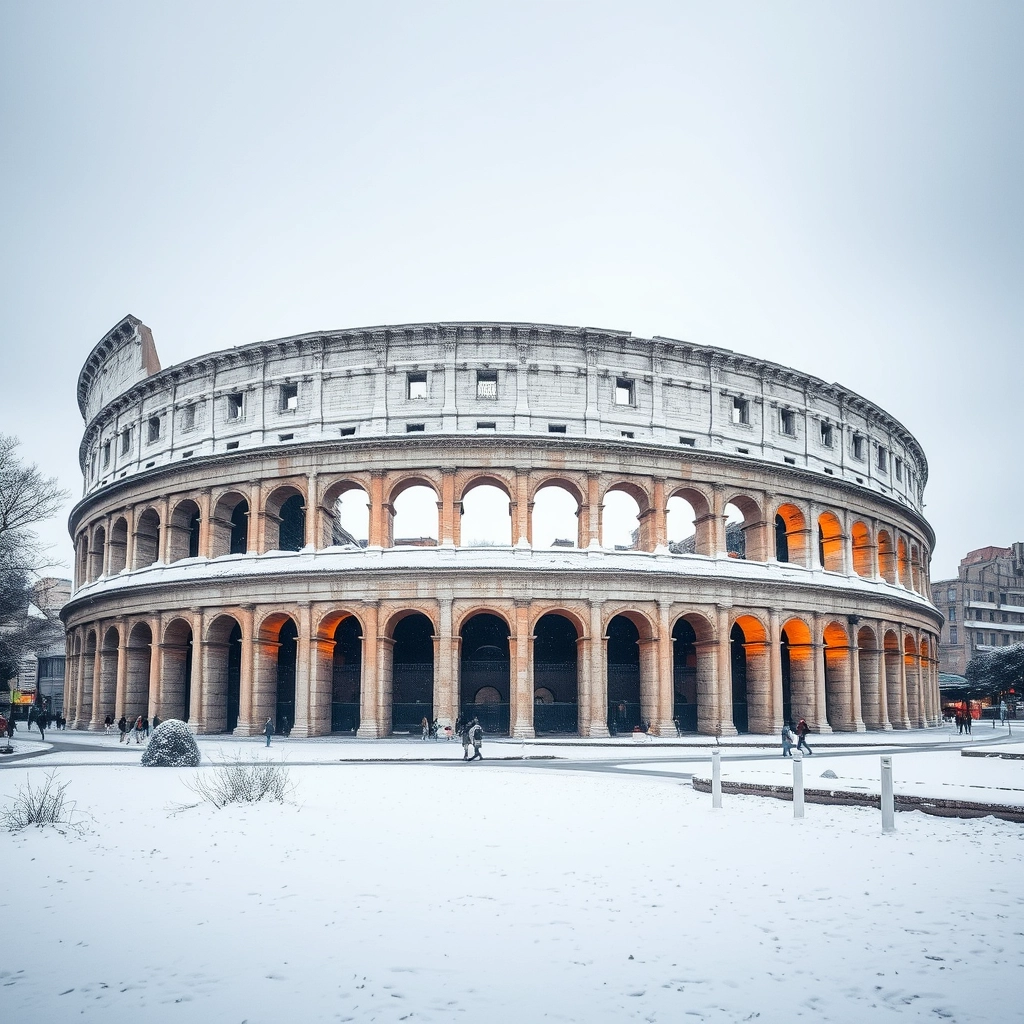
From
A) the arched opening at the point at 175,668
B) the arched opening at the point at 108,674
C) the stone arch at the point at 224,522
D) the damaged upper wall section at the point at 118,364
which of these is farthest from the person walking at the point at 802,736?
the damaged upper wall section at the point at 118,364

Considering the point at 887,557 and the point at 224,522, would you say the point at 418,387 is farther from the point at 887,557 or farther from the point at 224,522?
the point at 887,557

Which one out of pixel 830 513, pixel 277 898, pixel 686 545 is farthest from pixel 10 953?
pixel 686 545

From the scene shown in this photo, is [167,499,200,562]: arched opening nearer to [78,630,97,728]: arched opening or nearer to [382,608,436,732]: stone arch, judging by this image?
[78,630,97,728]: arched opening

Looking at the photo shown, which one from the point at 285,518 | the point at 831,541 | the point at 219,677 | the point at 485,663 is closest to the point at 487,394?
the point at 485,663

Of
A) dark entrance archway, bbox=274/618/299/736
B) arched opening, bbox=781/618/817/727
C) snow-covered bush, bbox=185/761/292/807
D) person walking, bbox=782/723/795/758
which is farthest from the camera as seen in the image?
arched opening, bbox=781/618/817/727

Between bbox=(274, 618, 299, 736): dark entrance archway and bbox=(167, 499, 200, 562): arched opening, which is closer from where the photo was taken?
bbox=(274, 618, 299, 736): dark entrance archway

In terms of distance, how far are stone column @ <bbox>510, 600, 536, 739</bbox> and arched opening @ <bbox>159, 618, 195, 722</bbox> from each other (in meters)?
15.8

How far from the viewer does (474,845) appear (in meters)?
11.9

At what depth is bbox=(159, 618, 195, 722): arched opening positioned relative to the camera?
40094mm

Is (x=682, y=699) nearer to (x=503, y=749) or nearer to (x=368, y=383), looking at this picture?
(x=503, y=749)

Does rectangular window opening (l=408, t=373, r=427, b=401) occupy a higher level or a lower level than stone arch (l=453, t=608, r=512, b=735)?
higher

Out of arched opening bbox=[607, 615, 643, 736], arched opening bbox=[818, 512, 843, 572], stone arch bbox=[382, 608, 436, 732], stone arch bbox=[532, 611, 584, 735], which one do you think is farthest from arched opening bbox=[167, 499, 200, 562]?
arched opening bbox=[818, 512, 843, 572]

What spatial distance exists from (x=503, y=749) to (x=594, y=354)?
18.2m

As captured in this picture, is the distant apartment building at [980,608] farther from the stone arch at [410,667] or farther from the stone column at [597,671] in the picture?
the stone arch at [410,667]
